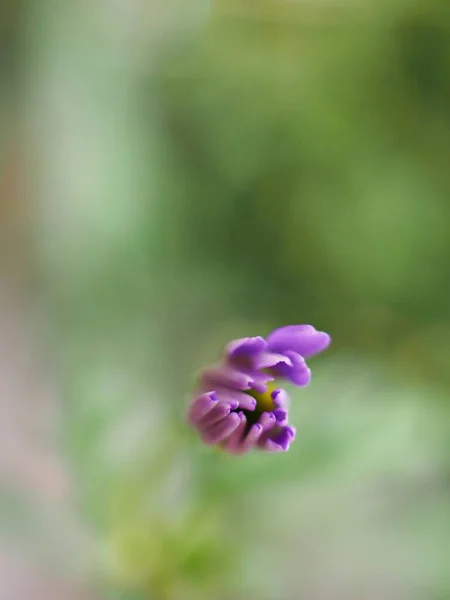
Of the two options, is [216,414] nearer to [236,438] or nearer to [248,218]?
[236,438]

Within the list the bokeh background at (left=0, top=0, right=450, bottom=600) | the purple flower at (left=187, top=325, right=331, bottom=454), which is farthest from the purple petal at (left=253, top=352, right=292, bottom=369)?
the bokeh background at (left=0, top=0, right=450, bottom=600)

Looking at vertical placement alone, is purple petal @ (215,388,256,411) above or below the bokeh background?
below

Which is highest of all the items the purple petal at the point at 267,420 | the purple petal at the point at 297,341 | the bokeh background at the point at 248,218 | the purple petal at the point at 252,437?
the bokeh background at the point at 248,218

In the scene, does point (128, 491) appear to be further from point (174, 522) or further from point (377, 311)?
point (377, 311)

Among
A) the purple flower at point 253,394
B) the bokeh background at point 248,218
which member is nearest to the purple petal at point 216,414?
the purple flower at point 253,394

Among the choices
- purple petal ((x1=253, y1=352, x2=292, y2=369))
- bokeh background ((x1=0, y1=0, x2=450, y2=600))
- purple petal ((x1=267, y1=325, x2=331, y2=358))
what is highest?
bokeh background ((x1=0, y1=0, x2=450, y2=600))

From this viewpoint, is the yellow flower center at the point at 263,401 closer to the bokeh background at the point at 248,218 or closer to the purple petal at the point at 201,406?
the purple petal at the point at 201,406

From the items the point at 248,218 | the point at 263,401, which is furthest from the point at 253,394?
the point at 248,218

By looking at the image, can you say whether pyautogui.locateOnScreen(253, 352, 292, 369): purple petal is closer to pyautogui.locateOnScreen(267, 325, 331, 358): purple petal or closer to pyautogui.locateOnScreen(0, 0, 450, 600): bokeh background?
pyautogui.locateOnScreen(267, 325, 331, 358): purple petal
